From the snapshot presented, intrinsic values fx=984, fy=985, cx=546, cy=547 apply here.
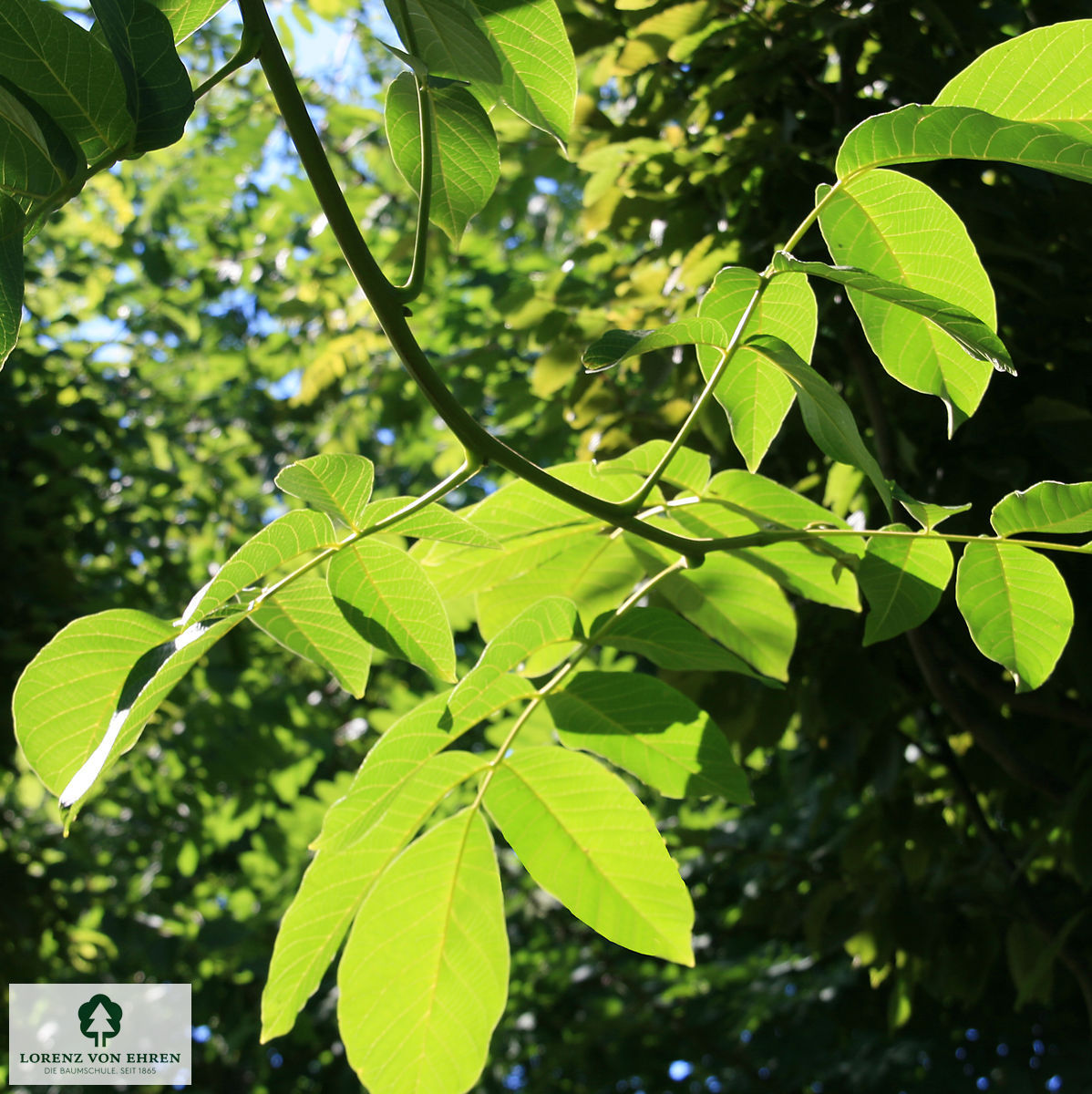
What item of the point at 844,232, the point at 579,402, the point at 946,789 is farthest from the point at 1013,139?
the point at 946,789

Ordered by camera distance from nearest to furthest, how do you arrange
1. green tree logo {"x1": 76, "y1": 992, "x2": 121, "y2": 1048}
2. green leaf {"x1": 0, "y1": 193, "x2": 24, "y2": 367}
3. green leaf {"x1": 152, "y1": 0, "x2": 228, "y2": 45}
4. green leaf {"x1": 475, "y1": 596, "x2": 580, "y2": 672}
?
green leaf {"x1": 0, "y1": 193, "x2": 24, "y2": 367} → green leaf {"x1": 152, "y1": 0, "x2": 228, "y2": 45} → green leaf {"x1": 475, "y1": 596, "x2": 580, "y2": 672} → green tree logo {"x1": 76, "y1": 992, "x2": 121, "y2": 1048}

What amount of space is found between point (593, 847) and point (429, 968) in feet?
0.41

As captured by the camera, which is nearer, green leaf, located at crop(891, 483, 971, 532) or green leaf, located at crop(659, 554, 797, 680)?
green leaf, located at crop(891, 483, 971, 532)

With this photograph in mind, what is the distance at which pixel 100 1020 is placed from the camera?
2230 mm

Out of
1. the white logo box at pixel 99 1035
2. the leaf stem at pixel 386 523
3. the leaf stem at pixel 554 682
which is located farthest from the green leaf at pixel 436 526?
the white logo box at pixel 99 1035

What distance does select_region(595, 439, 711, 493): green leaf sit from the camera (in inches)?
29.1

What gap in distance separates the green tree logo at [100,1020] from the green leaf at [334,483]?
196 cm

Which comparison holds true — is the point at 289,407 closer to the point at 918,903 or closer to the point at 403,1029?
the point at 918,903

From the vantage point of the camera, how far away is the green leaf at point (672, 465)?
739 mm

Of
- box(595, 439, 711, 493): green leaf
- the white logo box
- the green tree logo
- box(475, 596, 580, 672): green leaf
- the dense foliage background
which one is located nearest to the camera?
box(475, 596, 580, 672): green leaf

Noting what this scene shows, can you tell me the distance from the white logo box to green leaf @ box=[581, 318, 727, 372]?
136cm

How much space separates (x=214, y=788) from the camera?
9.68 ft

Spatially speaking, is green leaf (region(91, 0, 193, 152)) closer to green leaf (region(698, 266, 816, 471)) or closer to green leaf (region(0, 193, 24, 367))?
green leaf (region(0, 193, 24, 367))

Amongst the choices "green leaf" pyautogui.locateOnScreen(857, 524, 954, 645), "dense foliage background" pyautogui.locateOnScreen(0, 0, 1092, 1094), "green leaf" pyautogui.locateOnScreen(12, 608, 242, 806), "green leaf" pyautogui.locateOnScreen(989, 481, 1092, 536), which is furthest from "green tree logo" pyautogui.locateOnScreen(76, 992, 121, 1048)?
"green leaf" pyautogui.locateOnScreen(989, 481, 1092, 536)
